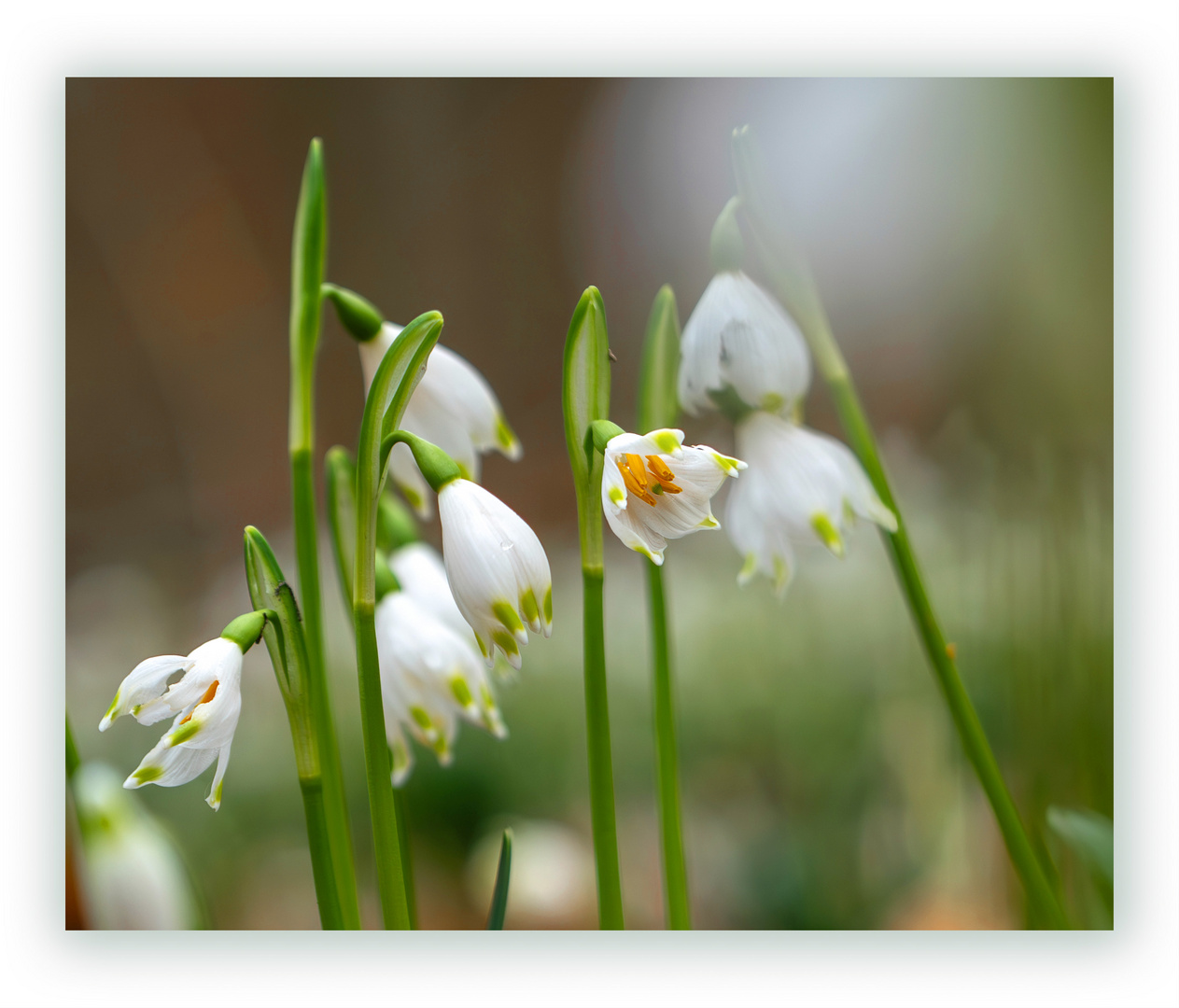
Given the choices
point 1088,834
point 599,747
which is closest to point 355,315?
point 599,747

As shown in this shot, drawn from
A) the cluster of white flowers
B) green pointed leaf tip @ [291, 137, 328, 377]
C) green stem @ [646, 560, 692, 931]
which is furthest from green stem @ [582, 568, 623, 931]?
green pointed leaf tip @ [291, 137, 328, 377]

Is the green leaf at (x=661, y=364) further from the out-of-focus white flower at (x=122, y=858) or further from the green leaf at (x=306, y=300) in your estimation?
the out-of-focus white flower at (x=122, y=858)

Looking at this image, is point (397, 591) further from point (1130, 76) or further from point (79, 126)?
point (1130, 76)

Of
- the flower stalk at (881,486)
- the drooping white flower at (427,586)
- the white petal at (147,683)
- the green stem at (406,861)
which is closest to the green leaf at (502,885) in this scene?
the green stem at (406,861)

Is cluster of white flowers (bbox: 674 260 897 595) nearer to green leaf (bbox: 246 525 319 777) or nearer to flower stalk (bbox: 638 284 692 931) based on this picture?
flower stalk (bbox: 638 284 692 931)

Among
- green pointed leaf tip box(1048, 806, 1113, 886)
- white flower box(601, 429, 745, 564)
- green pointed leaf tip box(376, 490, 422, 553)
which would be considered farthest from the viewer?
green pointed leaf tip box(1048, 806, 1113, 886)

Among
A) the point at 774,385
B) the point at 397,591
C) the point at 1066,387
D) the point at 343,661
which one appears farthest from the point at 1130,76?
the point at 343,661

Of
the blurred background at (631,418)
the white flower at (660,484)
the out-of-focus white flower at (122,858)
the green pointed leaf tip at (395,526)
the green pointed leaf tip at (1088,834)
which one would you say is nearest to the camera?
the white flower at (660,484)
